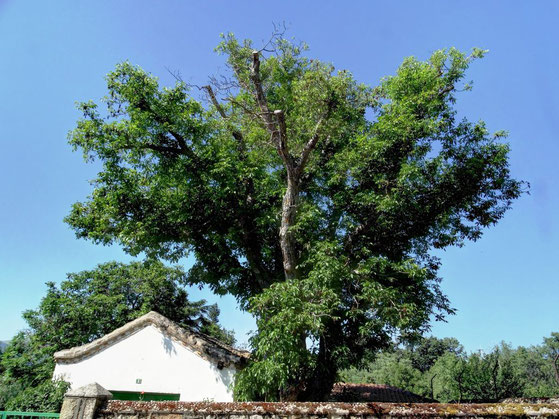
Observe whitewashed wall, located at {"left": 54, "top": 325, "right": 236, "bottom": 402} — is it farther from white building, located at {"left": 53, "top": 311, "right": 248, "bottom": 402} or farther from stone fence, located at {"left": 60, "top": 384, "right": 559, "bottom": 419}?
stone fence, located at {"left": 60, "top": 384, "right": 559, "bottom": 419}

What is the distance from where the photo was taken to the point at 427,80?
11.6m

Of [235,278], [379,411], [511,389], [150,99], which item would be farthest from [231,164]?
[511,389]

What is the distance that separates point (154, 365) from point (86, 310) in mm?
13167

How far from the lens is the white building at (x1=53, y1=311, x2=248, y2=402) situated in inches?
440

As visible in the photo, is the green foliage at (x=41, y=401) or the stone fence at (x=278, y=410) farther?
the green foliage at (x=41, y=401)

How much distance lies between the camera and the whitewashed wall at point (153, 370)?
439 inches

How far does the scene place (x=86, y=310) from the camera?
22.0m

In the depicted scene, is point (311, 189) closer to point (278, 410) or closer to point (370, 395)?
point (278, 410)

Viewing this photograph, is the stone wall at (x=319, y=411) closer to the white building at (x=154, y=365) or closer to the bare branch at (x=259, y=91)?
the white building at (x=154, y=365)

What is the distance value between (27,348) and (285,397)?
65.3 feet

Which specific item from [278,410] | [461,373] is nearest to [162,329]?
[278,410]

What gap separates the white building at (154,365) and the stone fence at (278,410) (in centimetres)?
595

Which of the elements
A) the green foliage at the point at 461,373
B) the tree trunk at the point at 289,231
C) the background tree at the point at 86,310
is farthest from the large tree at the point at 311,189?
the background tree at the point at 86,310

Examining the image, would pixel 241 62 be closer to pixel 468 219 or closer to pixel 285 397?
pixel 468 219
